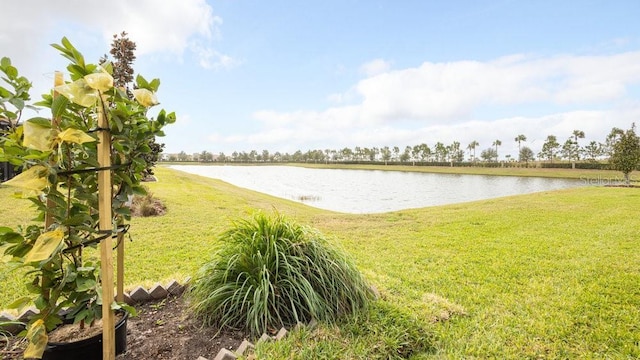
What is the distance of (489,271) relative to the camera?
13.0 ft

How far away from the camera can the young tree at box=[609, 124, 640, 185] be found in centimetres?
2002

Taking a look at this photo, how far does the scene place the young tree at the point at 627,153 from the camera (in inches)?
788

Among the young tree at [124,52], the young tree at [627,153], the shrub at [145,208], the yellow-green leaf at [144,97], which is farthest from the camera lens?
the young tree at [627,153]

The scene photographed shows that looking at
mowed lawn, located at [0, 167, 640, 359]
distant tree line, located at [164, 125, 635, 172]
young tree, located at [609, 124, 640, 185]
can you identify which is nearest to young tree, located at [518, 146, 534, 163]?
distant tree line, located at [164, 125, 635, 172]

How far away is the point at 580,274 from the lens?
150 inches

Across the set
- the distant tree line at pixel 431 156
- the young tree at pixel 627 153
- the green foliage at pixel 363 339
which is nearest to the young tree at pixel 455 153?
the distant tree line at pixel 431 156

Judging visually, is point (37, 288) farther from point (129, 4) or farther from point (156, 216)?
point (156, 216)

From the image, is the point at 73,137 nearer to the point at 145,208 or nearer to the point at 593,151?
the point at 145,208

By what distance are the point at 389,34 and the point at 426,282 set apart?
518 inches

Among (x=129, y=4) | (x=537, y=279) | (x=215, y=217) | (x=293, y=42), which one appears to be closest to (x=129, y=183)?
(x=537, y=279)

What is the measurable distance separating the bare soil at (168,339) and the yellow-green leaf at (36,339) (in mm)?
491

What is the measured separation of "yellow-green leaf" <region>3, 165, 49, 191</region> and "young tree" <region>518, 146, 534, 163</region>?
76.1 metres

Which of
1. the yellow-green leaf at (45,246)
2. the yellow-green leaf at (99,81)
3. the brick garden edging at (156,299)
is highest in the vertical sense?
the yellow-green leaf at (99,81)

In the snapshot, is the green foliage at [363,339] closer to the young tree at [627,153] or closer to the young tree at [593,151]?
the young tree at [627,153]
